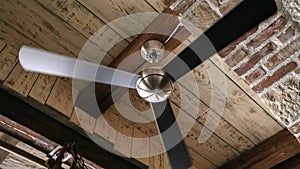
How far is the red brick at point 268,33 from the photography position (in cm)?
114

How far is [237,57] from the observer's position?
1.27 meters

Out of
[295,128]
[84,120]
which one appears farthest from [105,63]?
[295,128]

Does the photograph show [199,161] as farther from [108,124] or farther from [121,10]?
[121,10]

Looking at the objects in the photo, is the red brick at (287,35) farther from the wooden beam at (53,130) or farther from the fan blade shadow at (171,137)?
the wooden beam at (53,130)

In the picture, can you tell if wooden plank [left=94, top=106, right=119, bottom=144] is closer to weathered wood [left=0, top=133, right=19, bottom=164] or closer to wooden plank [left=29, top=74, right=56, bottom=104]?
wooden plank [left=29, top=74, right=56, bottom=104]

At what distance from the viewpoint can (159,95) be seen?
1.25 m

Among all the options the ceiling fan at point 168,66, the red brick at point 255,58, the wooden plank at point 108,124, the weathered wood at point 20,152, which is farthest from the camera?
the wooden plank at point 108,124

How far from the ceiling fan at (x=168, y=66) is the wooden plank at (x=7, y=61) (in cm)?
43

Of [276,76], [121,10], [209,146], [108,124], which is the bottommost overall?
[276,76]

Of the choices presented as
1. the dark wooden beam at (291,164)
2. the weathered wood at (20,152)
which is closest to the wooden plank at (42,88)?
the weathered wood at (20,152)

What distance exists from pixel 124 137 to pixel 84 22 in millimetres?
804

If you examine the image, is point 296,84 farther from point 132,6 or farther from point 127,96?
point 127,96

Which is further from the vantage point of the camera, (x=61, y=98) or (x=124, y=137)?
(x=124, y=137)

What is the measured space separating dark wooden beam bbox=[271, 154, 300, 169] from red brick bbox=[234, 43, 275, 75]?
46.4 inches
